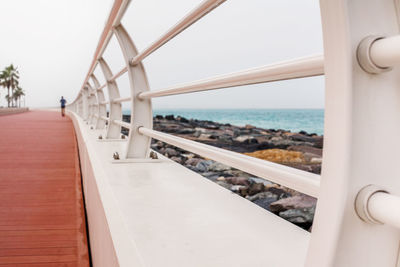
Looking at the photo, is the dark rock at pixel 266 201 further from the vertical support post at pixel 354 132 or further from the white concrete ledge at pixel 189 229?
the vertical support post at pixel 354 132

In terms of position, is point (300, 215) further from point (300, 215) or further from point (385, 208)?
point (385, 208)

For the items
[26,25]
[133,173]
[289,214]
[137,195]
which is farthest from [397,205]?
[26,25]

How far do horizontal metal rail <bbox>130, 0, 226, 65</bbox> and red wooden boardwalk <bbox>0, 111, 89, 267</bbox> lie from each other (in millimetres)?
1073

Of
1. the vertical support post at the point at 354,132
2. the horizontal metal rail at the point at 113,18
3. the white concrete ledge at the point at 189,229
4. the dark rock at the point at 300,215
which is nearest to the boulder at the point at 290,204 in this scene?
the dark rock at the point at 300,215

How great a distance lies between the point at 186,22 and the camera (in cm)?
116

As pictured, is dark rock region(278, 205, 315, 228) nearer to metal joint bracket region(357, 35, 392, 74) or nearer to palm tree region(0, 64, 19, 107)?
metal joint bracket region(357, 35, 392, 74)

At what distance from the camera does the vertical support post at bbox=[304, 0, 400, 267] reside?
0.41 metres

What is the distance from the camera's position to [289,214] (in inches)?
77.4

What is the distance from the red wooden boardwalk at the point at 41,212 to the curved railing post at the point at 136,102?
0.57 metres

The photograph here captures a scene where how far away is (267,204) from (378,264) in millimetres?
2055

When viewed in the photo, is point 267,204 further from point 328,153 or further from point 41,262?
point 328,153

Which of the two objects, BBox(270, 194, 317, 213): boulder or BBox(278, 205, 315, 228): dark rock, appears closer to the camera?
BBox(278, 205, 315, 228): dark rock

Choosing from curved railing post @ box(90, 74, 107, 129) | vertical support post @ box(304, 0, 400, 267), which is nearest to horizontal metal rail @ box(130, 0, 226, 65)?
vertical support post @ box(304, 0, 400, 267)

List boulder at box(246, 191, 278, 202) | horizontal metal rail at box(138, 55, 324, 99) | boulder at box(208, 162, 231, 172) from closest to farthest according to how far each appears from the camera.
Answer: horizontal metal rail at box(138, 55, 324, 99) → boulder at box(246, 191, 278, 202) → boulder at box(208, 162, 231, 172)
